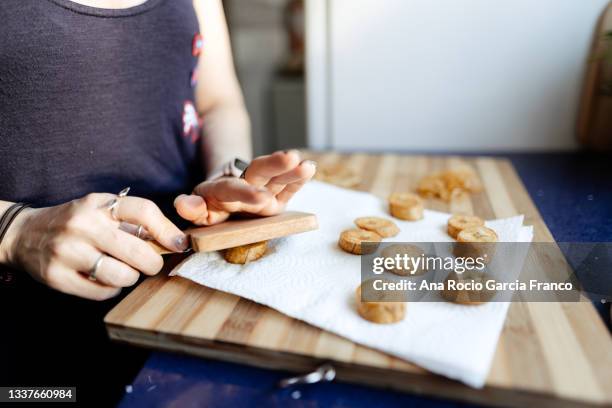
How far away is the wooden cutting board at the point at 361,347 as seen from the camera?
0.44m

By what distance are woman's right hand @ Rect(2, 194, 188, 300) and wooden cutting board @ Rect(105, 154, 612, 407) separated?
5 centimetres

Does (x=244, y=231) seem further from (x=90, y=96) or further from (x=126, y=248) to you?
(x=90, y=96)

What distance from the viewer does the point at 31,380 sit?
0.68 m

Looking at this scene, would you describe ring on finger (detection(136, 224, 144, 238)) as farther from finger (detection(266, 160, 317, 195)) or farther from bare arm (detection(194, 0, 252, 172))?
bare arm (detection(194, 0, 252, 172))

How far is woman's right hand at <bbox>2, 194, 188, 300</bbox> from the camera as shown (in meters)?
0.55

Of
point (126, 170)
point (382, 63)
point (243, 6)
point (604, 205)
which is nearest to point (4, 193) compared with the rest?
point (126, 170)

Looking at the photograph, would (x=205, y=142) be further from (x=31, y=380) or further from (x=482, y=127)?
(x=482, y=127)

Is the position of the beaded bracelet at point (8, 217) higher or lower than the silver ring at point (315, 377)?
higher

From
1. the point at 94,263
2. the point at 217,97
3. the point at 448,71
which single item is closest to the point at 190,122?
the point at 217,97

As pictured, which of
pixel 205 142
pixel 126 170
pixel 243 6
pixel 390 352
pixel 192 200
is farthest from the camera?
pixel 243 6

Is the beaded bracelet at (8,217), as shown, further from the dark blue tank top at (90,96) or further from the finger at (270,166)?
the finger at (270,166)

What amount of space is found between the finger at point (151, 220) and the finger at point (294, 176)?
6.1 inches

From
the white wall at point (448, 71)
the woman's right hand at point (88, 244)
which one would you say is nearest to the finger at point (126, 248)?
the woman's right hand at point (88, 244)

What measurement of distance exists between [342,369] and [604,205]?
732mm
